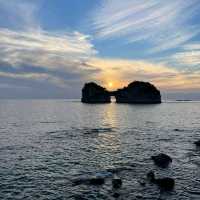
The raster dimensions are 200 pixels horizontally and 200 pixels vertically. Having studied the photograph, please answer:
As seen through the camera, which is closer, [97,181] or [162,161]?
[97,181]

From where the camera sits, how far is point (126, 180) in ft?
111

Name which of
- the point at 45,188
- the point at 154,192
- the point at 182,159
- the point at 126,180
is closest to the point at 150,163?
the point at 182,159

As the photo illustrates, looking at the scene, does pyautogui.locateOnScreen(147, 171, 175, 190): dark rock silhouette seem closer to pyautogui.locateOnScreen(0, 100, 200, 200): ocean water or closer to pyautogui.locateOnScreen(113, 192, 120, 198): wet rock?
pyautogui.locateOnScreen(0, 100, 200, 200): ocean water

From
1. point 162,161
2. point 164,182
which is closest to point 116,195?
point 164,182

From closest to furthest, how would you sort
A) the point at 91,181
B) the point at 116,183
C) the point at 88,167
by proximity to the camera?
the point at 116,183
the point at 91,181
the point at 88,167

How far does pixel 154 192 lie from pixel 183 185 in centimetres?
432

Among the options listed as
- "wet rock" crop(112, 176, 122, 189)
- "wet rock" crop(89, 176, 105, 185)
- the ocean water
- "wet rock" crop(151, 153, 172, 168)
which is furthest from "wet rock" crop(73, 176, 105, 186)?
"wet rock" crop(151, 153, 172, 168)

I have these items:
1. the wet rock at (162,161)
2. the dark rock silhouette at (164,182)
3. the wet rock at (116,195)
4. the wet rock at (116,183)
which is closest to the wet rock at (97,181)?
the wet rock at (116,183)

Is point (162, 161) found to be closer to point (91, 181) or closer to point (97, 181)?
point (97, 181)

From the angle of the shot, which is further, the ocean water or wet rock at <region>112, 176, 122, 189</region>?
wet rock at <region>112, 176, 122, 189</region>

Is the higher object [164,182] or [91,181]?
[91,181]

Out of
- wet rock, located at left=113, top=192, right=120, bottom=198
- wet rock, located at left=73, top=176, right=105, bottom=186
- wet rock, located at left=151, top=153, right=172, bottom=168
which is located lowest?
wet rock, located at left=113, top=192, right=120, bottom=198

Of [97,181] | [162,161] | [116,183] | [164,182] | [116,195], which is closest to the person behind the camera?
[116,195]

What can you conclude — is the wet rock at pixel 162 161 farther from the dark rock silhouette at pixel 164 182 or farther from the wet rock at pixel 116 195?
the wet rock at pixel 116 195
